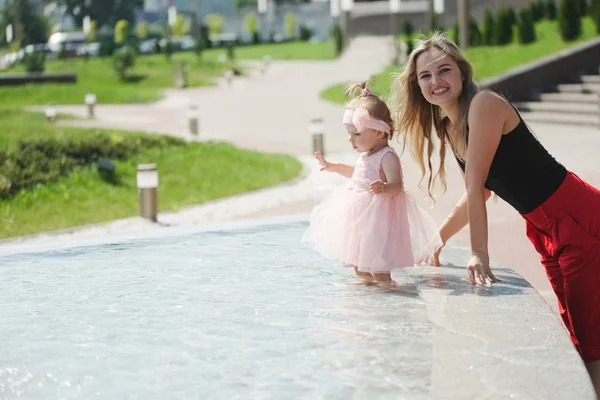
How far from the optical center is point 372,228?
4.52 meters

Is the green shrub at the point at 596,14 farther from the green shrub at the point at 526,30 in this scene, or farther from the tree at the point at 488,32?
the tree at the point at 488,32

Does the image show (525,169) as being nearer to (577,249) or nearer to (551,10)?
(577,249)

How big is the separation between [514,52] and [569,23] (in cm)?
154

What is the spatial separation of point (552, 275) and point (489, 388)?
1.01 metres

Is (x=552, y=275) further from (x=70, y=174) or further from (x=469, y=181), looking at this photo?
(x=70, y=174)

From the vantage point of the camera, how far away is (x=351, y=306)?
4316 millimetres

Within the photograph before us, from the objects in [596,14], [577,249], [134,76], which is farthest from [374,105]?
[134,76]

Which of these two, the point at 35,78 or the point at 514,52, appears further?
the point at 35,78

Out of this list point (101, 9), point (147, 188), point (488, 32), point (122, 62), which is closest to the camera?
point (147, 188)

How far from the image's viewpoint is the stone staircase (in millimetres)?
16406

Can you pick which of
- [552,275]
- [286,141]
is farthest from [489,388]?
[286,141]

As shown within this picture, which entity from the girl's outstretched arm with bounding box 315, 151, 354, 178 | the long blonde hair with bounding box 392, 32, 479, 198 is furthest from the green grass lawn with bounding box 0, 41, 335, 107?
the long blonde hair with bounding box 392, 32, 479, 198

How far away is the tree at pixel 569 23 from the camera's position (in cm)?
2386

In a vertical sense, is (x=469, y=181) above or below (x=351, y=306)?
above
